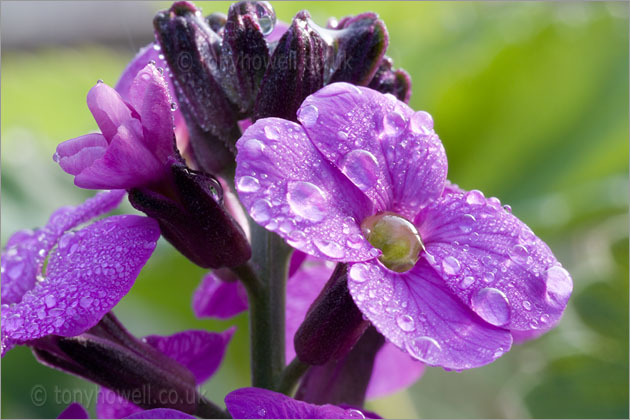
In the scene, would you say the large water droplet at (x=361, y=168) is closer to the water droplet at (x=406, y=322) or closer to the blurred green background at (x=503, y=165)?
the water droplet at (x=406, y=322)

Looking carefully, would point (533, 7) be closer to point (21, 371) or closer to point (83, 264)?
point (21, 371)

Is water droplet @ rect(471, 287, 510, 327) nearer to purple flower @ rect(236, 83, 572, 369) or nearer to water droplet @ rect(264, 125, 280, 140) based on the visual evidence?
purple flower @ rect(236, 83, 572, 369)

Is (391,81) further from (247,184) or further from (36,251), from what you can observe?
(36,251)

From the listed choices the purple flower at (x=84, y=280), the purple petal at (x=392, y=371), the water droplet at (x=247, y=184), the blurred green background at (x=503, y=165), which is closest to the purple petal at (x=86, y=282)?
the purple flower at (x=84, y=280)

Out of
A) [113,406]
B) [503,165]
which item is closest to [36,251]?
[113,406]

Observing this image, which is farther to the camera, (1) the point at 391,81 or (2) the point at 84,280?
(1) the point at 391,81

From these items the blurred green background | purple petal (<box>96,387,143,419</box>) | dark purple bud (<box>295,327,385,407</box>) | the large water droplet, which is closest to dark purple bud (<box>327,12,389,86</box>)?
the large water droplet
